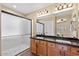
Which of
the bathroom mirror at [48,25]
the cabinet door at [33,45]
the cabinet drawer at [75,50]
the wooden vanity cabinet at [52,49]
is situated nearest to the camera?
the cabinet drawer at [75,50]

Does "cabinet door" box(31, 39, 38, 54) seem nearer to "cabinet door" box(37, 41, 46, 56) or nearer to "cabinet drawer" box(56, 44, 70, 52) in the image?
"cabinet door" box(37, 41, 46, 56)

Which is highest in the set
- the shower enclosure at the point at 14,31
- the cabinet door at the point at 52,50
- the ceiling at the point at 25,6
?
the ceiling at the point at 25,6

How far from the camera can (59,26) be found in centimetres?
230

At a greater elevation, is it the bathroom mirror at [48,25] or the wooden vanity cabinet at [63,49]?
the bathroom mirror at [48,25]

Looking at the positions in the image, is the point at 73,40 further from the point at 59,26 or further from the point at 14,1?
the point at 14,1

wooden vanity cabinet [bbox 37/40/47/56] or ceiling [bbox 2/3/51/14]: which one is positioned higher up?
ceiling [bbox 2/3/51/14]

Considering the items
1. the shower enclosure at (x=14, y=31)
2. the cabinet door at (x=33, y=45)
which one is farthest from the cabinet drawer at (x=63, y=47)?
the shower enclosure at (x=14, y=31)

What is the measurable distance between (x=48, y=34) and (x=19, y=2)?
107 centimetres

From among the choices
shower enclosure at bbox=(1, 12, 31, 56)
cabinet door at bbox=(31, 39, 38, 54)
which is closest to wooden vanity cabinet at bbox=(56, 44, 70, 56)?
cabinet door at bbox=(31, 39, 38, 54)

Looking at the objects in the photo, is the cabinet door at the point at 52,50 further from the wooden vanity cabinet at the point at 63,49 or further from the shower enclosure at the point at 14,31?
the shower enclosure at the point at 14,31

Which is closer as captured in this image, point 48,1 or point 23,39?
point 48,1

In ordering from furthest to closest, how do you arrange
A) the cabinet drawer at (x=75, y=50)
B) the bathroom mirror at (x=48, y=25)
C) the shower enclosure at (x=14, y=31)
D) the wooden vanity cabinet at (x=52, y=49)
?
the bathroom mirror at (x=48, y=25), the shower enclosure at (x=14, y=31), the wooden vanity cabinet at (x=52, y=49), the cabinet drawer at (x=75, y=50)

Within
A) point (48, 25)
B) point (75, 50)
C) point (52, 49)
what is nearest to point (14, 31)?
point (48, 25)

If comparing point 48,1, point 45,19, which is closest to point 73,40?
point 45,19
